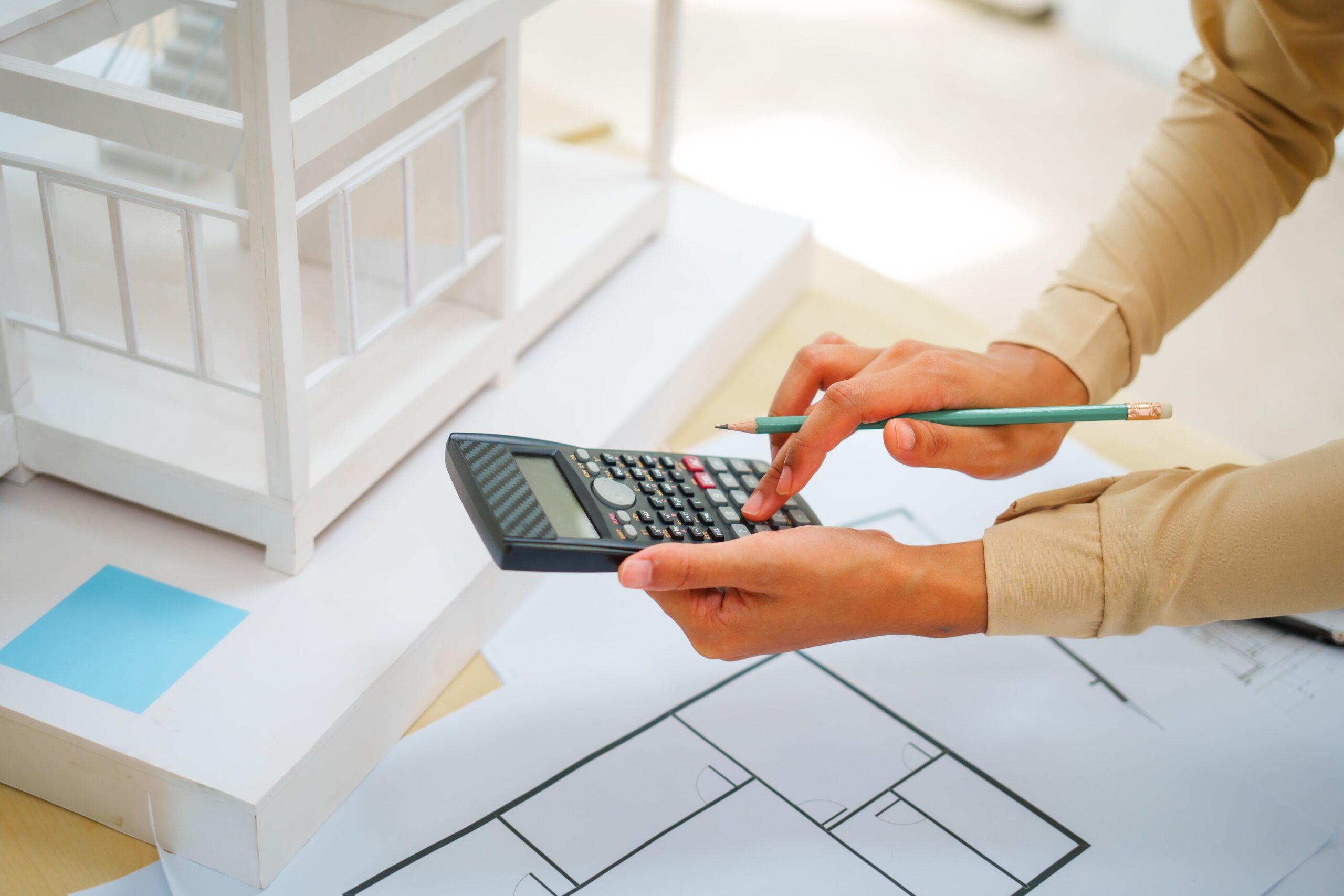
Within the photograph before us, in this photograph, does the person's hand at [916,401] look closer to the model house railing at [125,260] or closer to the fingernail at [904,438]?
the fingernail at [904,438]

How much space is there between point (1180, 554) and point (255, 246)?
42 cm

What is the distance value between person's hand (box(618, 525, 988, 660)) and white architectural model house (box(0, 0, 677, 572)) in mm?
188

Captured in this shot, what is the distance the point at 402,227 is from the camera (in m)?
0.61

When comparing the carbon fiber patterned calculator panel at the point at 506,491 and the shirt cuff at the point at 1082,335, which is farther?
the shirt cuff at the point at 1082,335

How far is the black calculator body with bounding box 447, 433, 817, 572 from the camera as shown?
0.49 m

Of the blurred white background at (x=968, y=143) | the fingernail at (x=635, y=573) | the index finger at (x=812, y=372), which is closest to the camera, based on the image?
the fingernail at (x=635, y=573)

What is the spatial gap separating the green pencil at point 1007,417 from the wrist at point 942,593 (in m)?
0.06

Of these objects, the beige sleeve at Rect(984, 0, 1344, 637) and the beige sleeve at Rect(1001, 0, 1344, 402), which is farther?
the beige sleeve at Rect(1001, 0, 1344, 402)

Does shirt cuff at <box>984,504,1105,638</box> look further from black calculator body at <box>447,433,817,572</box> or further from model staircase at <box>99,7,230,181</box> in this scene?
model staircase at <box>99,7,230,181</box>

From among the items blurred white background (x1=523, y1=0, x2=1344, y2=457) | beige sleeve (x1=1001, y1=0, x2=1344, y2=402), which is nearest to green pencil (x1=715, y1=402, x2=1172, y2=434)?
beige sleeve (x1=1001, y1=0, x2=1344, y2=402)

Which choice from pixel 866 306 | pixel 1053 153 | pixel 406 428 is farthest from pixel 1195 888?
pixel 1053 153

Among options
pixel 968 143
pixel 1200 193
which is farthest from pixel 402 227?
pixel 968 143

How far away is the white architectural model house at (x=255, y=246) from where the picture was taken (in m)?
0.48

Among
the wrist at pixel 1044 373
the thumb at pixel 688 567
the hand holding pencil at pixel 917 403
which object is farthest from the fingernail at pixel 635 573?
the wrist at pixel 1044 373
